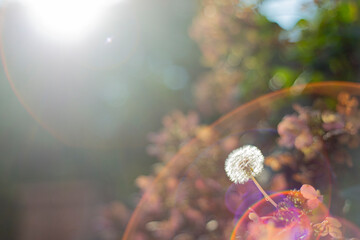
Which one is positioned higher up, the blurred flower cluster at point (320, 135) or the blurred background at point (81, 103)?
the blurred background at point (81, 103)

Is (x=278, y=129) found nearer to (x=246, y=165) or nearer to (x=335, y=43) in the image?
(x=246, y=165)

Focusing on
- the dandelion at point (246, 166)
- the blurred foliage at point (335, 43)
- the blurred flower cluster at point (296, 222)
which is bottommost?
the blurred flower cluster at point (296, 222)

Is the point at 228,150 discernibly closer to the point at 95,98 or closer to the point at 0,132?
the point at 95,98

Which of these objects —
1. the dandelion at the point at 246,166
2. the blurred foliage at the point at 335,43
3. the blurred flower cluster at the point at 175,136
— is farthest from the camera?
the blurred flower cluster at the point at 175,136

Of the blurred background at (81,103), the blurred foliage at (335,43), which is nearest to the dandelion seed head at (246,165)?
the blurred foliage at (335,43)

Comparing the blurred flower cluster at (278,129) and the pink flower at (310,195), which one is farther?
the blurred flower cluster at (278,129)

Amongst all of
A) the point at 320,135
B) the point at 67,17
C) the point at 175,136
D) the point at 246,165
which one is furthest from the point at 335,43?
the point at 67,17

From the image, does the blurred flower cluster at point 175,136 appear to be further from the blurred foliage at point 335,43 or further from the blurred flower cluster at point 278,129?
the blurred foliage at point 335,43
